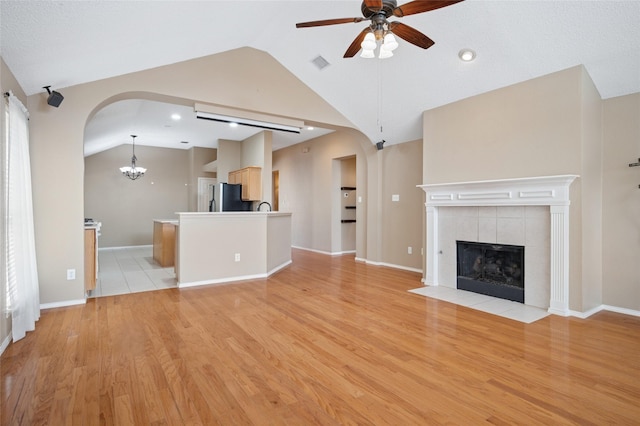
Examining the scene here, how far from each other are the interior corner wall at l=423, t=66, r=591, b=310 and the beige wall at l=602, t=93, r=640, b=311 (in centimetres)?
63

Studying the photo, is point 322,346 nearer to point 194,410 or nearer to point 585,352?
point 194,410

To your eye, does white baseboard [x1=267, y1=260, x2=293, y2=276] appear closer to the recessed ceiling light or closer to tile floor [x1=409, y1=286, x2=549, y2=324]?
tile floor [x1=409, y1=286, x2=549, y2=324]

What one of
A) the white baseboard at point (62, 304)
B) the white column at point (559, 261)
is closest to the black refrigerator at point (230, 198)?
the white baseboard at point (62, 304)

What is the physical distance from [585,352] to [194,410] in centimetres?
295

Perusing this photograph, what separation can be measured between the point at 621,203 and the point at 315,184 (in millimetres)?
6000

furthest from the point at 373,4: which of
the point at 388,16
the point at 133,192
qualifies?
the point at 133,192

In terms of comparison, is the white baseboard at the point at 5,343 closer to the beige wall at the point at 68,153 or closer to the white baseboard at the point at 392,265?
the beige wall at the point at 68,153

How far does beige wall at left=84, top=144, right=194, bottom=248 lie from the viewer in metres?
9.05

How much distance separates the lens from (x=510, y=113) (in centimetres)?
402

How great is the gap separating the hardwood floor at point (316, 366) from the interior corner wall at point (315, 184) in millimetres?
4087

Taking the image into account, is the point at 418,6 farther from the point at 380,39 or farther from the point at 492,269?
the point at 492,269

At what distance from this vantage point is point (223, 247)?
16.7ft

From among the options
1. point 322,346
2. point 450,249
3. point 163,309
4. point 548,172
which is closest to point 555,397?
point 322,346

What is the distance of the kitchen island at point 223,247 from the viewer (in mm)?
4785
